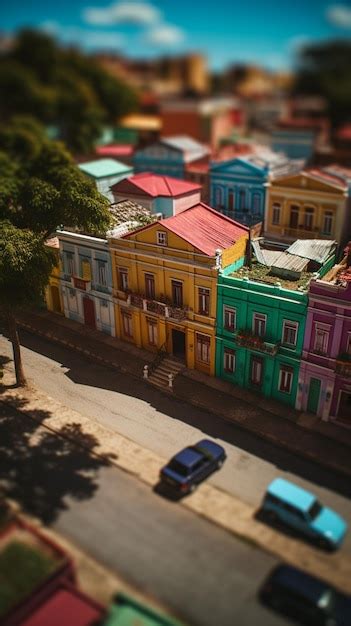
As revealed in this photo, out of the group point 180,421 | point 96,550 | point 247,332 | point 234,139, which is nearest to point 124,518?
point 96,550

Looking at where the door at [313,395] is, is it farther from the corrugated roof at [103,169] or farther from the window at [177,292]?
the corrugated roof at [103,169]

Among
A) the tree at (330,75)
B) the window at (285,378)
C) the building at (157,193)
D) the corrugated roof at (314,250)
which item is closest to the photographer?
the window at (285,378)

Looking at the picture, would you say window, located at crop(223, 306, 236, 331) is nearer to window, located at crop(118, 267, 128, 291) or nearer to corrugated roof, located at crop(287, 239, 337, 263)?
corrugated roof, located at crop(287, 239, 337, 263)

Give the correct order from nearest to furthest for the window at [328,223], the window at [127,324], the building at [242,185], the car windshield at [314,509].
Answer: the car windshield at [314,509]
the window at [127,324]
the window at [328,223]
the building at [242,185]

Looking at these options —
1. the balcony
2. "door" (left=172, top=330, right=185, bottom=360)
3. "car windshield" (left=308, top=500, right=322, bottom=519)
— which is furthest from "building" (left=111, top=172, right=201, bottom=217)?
"car windshield" (left=308, top=500, right=322, bottom=519)

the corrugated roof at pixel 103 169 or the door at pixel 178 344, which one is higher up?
the corrugated roof at pixel 103 169

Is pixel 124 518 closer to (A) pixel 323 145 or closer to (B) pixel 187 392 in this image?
(B) pixel 187 392

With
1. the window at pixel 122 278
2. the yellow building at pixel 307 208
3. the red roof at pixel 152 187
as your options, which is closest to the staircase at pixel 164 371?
the window at pixel 122 278
